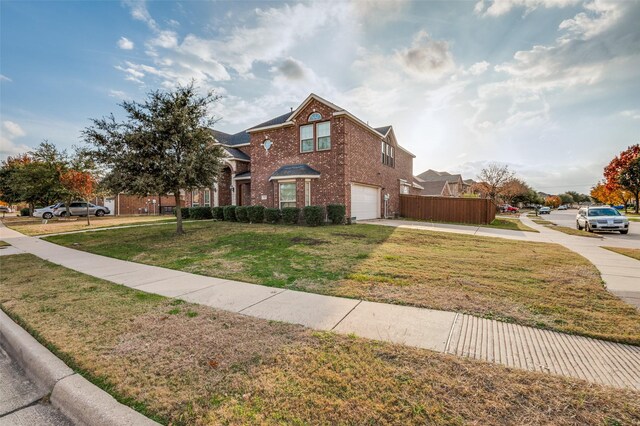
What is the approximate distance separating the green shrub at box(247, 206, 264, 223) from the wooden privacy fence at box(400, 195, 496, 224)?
14016 millimetres

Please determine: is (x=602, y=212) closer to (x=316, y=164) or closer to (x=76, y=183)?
(x=316, y=164)

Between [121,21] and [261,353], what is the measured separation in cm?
1327

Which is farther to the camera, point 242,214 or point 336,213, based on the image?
point 242,214

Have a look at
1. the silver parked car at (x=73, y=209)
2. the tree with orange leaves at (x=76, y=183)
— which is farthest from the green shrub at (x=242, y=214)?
the silver parked car at (x=73, y=209)

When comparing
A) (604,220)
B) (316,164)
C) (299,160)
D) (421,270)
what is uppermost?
(299,160)

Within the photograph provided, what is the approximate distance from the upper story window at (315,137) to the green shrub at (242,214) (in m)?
5.53

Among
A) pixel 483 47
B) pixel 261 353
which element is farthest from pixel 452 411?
Answer: pixel 483 47

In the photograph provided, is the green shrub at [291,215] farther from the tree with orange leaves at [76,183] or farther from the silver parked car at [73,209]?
the silver parked car at [73,209]

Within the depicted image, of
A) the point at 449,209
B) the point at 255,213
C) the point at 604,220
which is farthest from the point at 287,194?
the point at 604,220

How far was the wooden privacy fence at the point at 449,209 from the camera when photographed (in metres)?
22.3

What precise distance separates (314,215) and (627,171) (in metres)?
52.1

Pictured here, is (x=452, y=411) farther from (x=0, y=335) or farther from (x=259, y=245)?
(x=259, y=245)

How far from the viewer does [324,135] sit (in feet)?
59.3

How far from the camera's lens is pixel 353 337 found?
3492 millimetres
